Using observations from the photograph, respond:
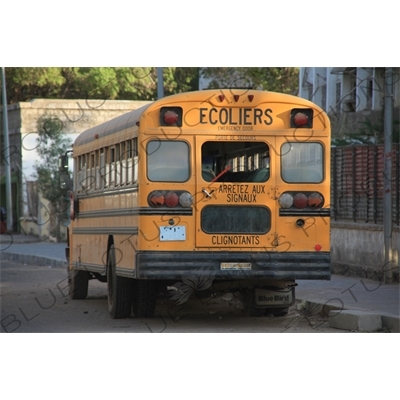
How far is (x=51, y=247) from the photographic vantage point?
95.7 ft

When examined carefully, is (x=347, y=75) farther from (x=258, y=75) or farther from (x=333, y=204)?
(x=258, y=75)

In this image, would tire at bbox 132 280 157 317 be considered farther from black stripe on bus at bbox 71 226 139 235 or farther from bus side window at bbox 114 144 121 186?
bus side window at bbox 114 144 121 186

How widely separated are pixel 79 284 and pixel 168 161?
5.06 m

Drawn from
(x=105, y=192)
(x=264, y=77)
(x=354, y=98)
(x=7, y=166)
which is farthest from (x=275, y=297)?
(x=7, y=166)

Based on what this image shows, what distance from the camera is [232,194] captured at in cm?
1128

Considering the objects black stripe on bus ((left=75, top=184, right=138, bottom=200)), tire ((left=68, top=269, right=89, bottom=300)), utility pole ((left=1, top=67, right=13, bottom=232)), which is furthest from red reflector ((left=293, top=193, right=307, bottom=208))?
utility pole ((left=1, top=67, right=13, bottom=232))

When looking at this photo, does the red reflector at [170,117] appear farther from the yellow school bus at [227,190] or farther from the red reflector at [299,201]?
the red reflector at [299,201]

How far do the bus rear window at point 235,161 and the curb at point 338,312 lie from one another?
6.12ft

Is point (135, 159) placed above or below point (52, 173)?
above

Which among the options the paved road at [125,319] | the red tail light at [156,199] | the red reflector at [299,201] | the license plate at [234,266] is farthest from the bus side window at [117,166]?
the red reflector at [299,201]

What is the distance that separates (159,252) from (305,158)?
1.94 metres

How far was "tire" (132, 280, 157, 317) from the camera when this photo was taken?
40.0ft

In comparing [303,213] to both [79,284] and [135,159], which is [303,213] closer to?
[135,159]

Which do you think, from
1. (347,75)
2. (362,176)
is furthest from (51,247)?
(362,176)
